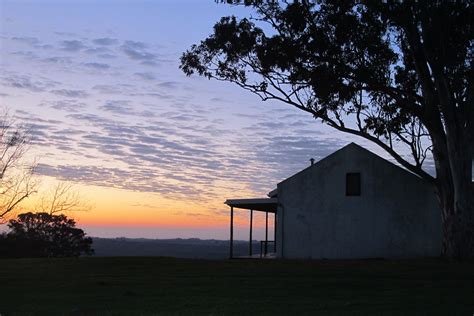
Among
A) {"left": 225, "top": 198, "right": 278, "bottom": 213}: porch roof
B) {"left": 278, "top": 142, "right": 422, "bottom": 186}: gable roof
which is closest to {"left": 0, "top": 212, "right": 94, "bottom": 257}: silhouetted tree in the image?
{"left": 225, "top": 198, "right": 278, "bottom": 213}: porch roof

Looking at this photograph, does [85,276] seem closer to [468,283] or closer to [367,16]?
[468,283]

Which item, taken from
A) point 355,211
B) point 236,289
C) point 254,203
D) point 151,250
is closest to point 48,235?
point 254,203

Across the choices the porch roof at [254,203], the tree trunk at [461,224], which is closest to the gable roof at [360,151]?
the porch roof at [254,203]

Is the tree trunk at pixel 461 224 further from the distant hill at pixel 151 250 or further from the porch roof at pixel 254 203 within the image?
the distant hill at pixel 151 250

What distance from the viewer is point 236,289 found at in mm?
14453

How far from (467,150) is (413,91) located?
2943 mm

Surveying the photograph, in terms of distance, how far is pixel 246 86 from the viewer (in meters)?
24.3

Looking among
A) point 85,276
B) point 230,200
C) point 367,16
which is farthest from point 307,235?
point 85,276

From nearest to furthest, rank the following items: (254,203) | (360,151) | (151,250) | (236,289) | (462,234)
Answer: (236,289) → (462,234) → (360,151) → (254,203) → (151,250)

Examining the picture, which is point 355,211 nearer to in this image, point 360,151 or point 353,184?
point 353,184

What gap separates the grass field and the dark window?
816 centimetres

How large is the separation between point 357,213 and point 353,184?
1.25 metres

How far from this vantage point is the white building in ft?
92.3

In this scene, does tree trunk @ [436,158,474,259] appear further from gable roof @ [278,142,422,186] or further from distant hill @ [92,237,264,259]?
distant hill @ [92,237,264,259]
